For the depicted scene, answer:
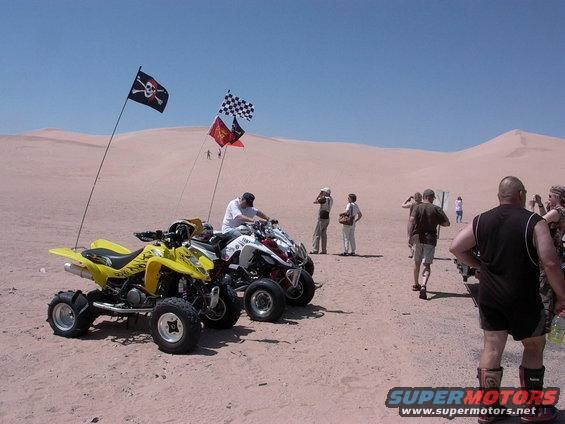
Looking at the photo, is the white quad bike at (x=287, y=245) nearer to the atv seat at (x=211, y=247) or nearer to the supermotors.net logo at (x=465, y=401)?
the atv seat at (x=211, y=247)

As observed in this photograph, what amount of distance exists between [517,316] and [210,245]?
15.5ft

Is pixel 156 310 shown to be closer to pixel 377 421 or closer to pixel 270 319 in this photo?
pixel 270 319

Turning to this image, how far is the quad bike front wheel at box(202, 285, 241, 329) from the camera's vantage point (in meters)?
6.41

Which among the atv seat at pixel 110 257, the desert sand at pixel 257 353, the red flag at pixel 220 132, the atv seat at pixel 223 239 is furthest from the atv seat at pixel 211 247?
the red flag at pixel 220 132

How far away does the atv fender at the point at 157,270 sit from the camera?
5777 mm

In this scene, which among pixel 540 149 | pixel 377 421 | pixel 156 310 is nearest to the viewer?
pixel 377 421

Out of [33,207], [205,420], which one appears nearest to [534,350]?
[205,420]

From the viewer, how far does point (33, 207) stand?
2230 cm

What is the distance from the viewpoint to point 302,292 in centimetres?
773

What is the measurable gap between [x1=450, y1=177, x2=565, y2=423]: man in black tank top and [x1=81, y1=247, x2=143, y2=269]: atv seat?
152 inches

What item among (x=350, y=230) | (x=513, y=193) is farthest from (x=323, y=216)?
(x=513, y=193)

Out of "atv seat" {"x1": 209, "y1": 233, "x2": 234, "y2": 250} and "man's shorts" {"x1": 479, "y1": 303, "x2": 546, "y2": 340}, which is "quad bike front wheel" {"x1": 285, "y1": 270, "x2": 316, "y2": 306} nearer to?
"atv seat" {"x1": 209, "y1": 233, "x2": 234, "y2": 250}

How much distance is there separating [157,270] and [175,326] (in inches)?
27.7

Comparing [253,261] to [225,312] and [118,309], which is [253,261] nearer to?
[225,312]
